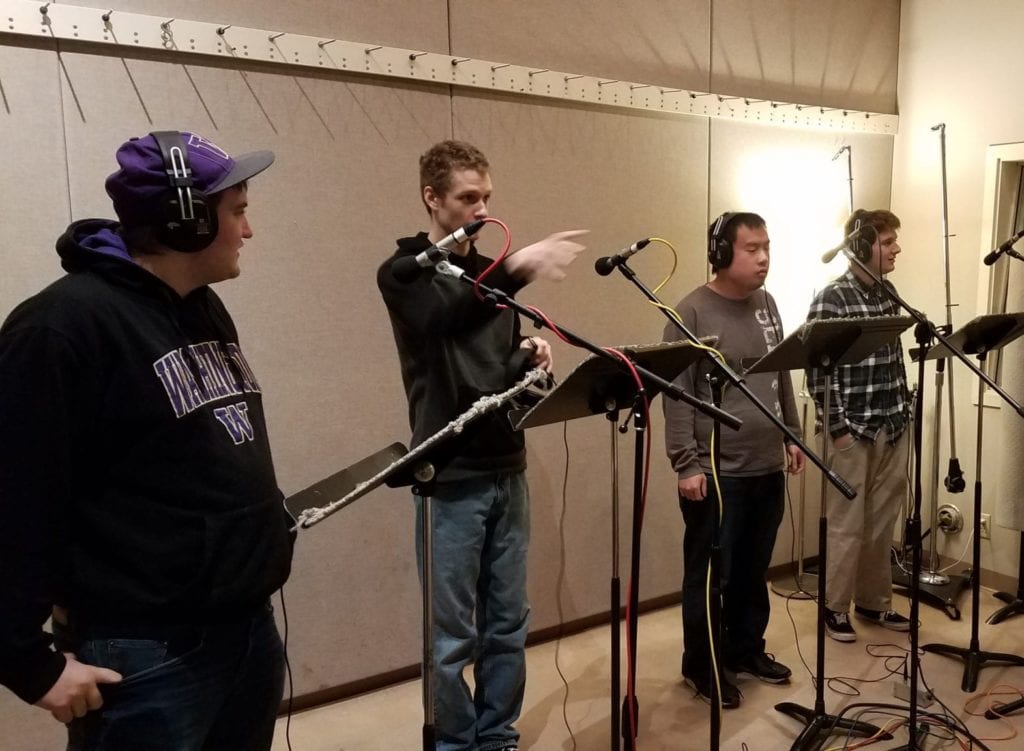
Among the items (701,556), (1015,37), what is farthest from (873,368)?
(1015,37)

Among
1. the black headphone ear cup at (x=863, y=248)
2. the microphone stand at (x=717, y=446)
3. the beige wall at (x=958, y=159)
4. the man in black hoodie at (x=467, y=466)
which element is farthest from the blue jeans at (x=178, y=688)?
the beige wall at (x=958, y=159)

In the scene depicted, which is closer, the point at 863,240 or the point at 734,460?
the point at 734,460

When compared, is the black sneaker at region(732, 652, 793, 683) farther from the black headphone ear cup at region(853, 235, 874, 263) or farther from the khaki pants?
the black headphone ear cup at region(853, 235, 874, 263)

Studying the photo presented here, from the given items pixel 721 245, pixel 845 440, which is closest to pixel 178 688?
pixel 721 245

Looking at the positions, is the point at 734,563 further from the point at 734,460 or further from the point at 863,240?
the point at 863,240

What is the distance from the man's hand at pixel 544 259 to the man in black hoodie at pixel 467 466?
0.25 meters

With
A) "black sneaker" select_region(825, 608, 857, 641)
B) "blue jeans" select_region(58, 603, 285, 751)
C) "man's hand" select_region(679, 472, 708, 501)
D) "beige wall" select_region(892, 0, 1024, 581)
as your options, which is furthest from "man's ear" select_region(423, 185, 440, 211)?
"beige wall" select_region(892, 0, 1024, 581)

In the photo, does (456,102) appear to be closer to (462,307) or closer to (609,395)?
(462,307)

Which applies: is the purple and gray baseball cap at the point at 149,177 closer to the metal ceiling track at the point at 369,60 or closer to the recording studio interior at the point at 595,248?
the recording studio interior at the point at 595,248

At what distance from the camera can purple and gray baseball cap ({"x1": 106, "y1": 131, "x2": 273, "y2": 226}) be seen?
1.20 m

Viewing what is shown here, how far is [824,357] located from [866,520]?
52.5 inches

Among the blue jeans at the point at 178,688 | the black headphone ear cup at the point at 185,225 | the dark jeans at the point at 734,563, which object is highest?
the black headphone ear cup at the point at 185,225

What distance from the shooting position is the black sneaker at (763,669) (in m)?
2.69

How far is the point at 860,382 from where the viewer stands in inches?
117
